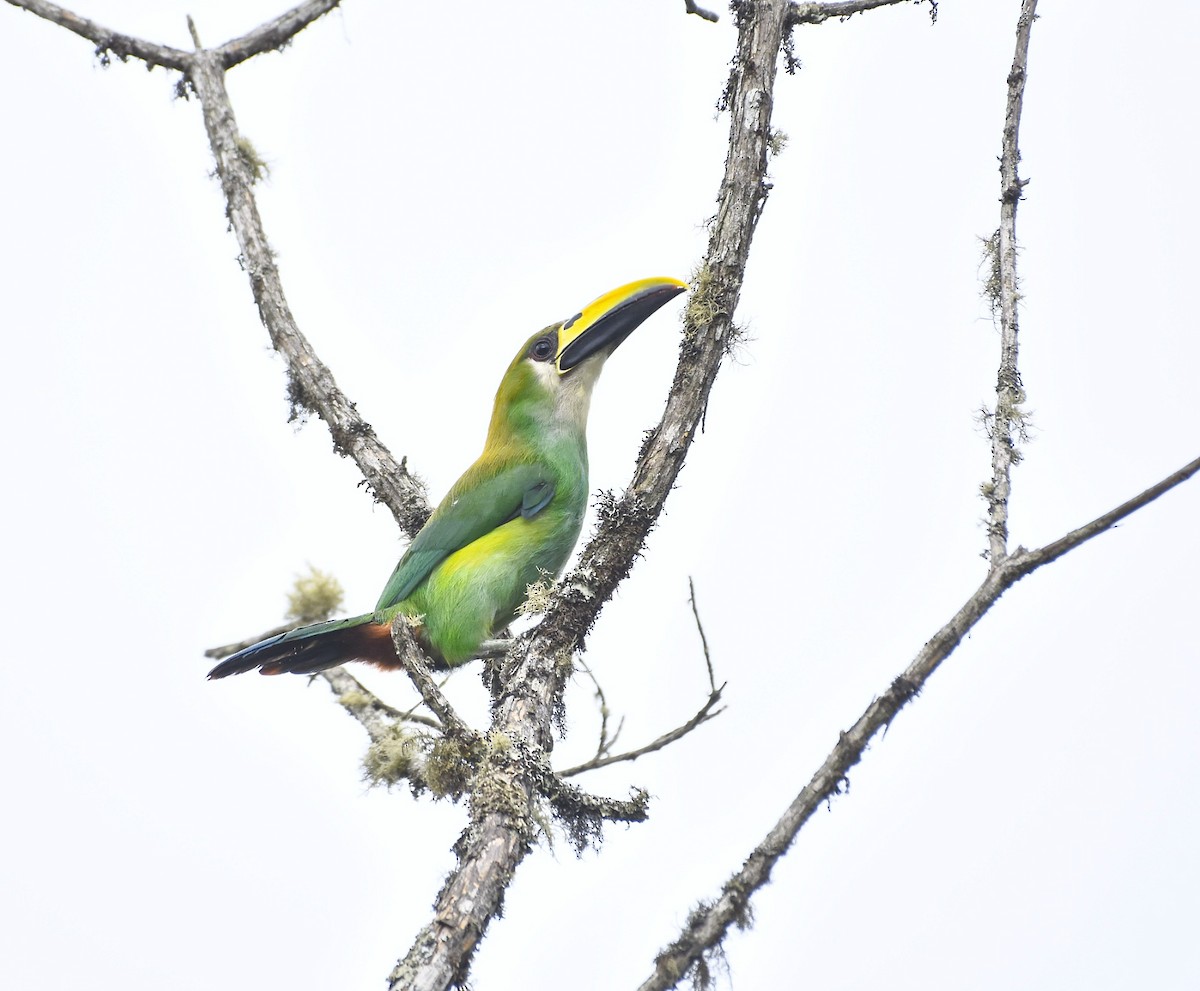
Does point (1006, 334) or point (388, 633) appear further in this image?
point (388, 633)

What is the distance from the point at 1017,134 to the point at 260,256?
121 inches

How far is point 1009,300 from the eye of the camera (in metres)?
3.37

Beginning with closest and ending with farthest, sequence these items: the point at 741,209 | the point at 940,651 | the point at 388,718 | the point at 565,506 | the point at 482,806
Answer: the point at 940,651 < the point at 482,806 < the point at 741,209 < the point at 388,718 < the point at 565,506

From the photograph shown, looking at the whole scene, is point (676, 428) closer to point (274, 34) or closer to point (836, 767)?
point (836, 767)

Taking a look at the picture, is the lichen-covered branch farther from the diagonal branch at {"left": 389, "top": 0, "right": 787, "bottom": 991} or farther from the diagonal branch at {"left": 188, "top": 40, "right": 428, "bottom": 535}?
the diagonal branch at {"left": 389, "top": 0, "right": 787, "bottom": 991}

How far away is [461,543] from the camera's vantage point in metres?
5.47

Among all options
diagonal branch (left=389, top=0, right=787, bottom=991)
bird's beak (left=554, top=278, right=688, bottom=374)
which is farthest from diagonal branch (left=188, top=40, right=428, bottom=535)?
diagonal branch (left=389, top=0, right=787, bottom=991)

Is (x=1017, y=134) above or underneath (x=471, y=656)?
above

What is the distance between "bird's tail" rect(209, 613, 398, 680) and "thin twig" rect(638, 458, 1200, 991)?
2717 mm

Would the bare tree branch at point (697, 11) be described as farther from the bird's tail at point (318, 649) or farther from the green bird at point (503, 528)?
the bird's tail at point (318, 649)

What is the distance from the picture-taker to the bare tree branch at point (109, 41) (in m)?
5.43

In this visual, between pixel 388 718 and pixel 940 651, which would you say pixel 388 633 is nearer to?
pixel 388 718

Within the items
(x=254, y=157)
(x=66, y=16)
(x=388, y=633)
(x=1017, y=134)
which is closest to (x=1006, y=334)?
(x=1017, y=134)

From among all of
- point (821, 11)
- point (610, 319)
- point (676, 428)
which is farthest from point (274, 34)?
point (676, 428)
